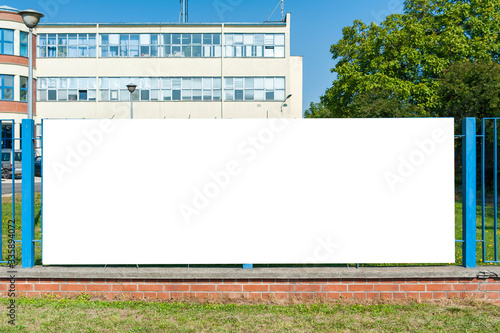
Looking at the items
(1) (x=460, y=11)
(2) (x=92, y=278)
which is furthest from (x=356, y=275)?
(1) (x=460, y=11)

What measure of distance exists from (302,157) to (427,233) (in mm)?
1561

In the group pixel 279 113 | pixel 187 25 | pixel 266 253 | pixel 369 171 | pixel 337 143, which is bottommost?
pixel 266 253

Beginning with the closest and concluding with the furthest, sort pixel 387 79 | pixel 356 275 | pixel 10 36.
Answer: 1. pixel 356 275
2. pixel 387 79
3. pixel 10 36

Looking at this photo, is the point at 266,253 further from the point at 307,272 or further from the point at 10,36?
the point at 10,36

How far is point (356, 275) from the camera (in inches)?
187

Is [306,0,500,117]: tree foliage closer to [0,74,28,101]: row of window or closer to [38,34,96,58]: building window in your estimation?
[38,34,96,58]: building window

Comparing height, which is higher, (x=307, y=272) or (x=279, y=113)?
(x=279, y=113)

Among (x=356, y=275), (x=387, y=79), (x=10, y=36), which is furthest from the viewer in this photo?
(x=10, y=36)

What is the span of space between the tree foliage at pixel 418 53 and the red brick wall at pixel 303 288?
62.4ft

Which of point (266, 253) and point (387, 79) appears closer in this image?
point (266, 253)

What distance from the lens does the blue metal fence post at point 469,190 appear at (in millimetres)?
4828

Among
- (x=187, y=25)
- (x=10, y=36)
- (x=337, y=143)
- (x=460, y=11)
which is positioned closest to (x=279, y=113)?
(x=187, y=25)

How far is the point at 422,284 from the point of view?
15.7 ft

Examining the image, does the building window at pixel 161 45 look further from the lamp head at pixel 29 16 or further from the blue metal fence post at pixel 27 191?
the blue metal fence post at pixel 27 191
